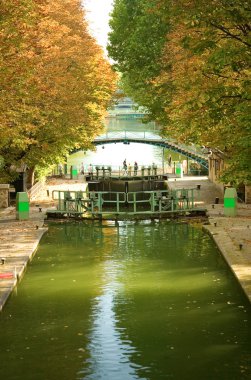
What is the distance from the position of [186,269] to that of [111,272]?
2.72 meters

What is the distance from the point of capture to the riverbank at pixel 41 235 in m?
25.1

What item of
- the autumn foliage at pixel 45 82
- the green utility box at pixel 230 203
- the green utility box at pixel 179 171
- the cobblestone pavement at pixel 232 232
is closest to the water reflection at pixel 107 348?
the cobblestone pavement at pixel 232 232

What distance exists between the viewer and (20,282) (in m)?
25.7

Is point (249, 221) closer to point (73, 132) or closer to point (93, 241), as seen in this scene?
point (93, 241)

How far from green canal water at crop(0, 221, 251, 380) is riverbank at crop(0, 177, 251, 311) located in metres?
0.44

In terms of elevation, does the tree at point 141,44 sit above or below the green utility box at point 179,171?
above

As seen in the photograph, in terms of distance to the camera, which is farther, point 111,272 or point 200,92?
point 111,272

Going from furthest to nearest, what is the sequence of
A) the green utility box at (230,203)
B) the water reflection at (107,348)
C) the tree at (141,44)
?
the tree at (141,44), the green utility box at (230,203), the water reflection at (107,348)

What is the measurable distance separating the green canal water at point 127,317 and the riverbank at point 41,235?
17.2 inches

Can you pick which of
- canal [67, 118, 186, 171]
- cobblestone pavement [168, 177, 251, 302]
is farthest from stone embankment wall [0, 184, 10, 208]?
canal [67, 118, 186, 171]

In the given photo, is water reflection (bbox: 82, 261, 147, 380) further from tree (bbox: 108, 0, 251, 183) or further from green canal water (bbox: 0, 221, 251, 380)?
tree (bbox: 108, 0, 251, 183)

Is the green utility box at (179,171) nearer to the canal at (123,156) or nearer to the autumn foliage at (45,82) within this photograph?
the autumn foliage at (45,82)

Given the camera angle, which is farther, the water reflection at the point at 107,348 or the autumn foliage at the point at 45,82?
the autumn foliage at the point at 45,82

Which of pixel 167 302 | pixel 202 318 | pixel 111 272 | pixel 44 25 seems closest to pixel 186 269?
pixel 111 272
